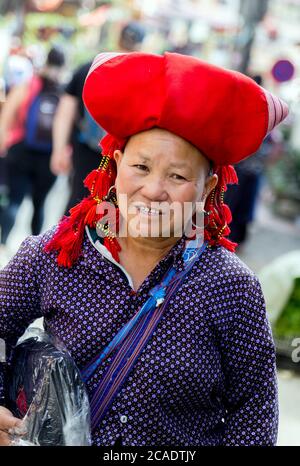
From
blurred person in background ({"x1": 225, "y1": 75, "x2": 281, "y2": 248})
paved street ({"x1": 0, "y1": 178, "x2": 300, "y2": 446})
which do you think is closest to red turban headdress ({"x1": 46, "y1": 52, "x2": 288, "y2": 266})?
paved street ({"x1": 0, "y1": 178, "x2": 300, "y2": 446})

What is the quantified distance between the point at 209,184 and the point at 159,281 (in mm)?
306

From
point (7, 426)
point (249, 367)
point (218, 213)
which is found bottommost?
point (7, 426)

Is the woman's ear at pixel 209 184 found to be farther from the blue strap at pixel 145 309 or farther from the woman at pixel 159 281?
the blue strap at pixel 145 309

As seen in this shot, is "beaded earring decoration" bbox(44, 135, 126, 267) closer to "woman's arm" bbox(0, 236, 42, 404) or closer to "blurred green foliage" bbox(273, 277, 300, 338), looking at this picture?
"woman's arm" bbox(0, 236, 42, 404)

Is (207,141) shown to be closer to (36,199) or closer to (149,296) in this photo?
(149,296)

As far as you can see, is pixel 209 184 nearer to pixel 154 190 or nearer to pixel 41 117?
pixel 154 190

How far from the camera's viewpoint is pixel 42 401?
1986 millimetres

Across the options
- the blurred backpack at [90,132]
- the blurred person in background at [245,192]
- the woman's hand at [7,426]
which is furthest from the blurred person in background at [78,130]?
the woman's hand at [7,426]

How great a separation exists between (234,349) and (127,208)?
0.47 meters

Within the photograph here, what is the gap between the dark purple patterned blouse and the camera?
6.82 feet

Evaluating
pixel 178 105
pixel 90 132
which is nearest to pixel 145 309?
pixel 178 105

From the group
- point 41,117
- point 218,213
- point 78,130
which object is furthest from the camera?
point 41,117

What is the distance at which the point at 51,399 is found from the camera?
1985 millimetres
